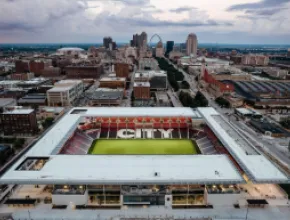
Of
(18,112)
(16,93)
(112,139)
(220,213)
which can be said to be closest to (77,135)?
(112,139)

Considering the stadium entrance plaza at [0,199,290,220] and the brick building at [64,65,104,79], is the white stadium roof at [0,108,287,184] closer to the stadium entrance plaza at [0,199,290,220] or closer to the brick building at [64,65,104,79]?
the stadium entrance plaza at [0,199,290,220]

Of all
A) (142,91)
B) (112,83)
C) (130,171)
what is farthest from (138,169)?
(112,83)

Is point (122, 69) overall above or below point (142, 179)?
above

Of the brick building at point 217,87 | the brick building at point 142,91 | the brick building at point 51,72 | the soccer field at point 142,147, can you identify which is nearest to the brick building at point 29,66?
the brick building at point 51,72

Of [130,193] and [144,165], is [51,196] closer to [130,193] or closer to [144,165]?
[130,193]

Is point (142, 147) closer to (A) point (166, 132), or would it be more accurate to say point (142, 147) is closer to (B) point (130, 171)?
(A) point (166, 132)

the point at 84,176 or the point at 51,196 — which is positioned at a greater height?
the point at 84,176

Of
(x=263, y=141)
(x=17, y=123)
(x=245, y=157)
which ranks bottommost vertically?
(x=263, y=141)
